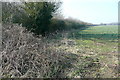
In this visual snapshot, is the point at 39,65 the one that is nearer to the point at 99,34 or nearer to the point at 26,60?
the point at 26,60

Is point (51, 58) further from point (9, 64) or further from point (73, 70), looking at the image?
point (9, 64)

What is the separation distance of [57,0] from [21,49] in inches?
511

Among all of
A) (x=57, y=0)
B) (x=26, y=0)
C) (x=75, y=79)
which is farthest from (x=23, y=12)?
(x=75, y=79)

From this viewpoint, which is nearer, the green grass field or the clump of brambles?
the clump of brambles

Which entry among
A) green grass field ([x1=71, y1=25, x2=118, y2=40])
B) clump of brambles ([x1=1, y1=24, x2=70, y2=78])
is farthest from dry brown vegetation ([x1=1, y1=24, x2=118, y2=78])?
green grass field ([x1=71, y1=25, x2=118, y2=40])

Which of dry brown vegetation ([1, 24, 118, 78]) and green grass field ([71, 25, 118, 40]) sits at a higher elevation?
green grass field ([71, 25, 118, 40])

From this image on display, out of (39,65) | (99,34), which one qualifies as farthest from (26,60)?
(99,34)

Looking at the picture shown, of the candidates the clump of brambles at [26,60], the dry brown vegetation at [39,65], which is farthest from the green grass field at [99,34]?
the clump of brambles at [26,60]

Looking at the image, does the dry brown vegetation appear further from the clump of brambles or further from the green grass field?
the green grass field

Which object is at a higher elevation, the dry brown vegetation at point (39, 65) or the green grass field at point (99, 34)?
the green grass field at point (99, 34)

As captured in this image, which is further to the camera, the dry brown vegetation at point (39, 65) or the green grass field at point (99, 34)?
the green grass field at point (99, 34)

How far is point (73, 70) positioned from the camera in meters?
3.83

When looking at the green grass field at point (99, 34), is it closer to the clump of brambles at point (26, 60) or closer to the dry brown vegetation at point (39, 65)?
the dry brown vegetation at point (39, 65)

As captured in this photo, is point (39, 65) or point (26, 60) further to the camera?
point (26, 60)
